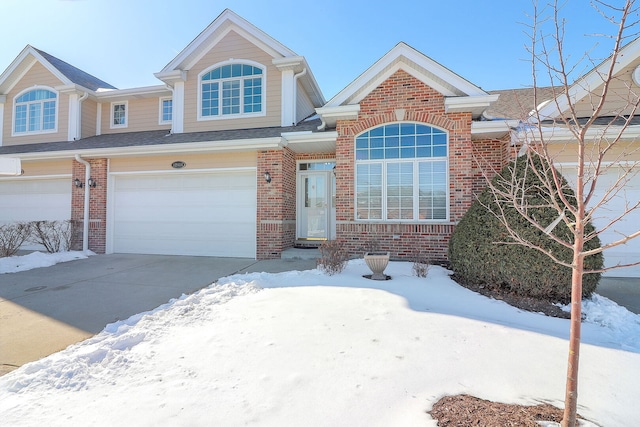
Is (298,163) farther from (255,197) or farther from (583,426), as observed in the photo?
(583,426)

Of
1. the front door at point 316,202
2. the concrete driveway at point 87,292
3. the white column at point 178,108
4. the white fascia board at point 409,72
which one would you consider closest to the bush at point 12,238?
the concrete driveway at point 87,292

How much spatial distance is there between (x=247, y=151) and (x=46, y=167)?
289 inches

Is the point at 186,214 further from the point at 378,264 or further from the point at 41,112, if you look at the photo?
the point at 41,112

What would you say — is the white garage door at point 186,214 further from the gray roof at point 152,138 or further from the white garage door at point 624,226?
the white garage door at point 624,226

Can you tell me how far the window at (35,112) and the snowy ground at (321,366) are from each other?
12.5 metres

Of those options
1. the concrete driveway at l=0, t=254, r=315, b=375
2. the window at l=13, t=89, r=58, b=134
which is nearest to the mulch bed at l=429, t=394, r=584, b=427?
the concrete driveway at l=0, t=254, r=315, b=375

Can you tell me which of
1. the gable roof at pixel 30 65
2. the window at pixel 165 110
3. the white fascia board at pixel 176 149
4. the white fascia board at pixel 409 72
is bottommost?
the white fascia board at pixel 176 149

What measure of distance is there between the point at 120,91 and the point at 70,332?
11.2 meters

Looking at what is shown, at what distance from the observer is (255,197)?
9.18 meters

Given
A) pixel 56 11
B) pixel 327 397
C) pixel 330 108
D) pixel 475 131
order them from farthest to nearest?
pixel 330 108 → pixel 475 131 → pixel 56 11 → pixel 327 397

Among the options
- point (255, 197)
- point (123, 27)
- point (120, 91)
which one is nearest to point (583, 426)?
point (255, 197)

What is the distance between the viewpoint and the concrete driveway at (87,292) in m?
3.71

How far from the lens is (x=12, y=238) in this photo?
28.9ft

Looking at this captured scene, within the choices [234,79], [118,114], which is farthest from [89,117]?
[234,79]
